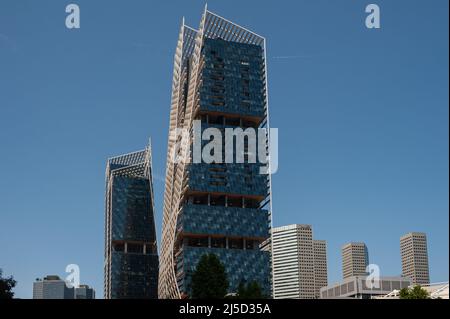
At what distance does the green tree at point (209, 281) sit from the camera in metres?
118

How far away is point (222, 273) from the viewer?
401 feet

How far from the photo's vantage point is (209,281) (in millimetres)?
120188

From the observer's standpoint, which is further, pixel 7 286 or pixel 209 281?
pixel 209 281

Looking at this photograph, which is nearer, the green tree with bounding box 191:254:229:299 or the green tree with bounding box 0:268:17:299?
the green tree with bounding box 0:268:17:299

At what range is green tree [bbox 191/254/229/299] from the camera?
11844 centimetres

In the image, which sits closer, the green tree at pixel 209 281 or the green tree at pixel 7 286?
the green tree at pixel 7 286
